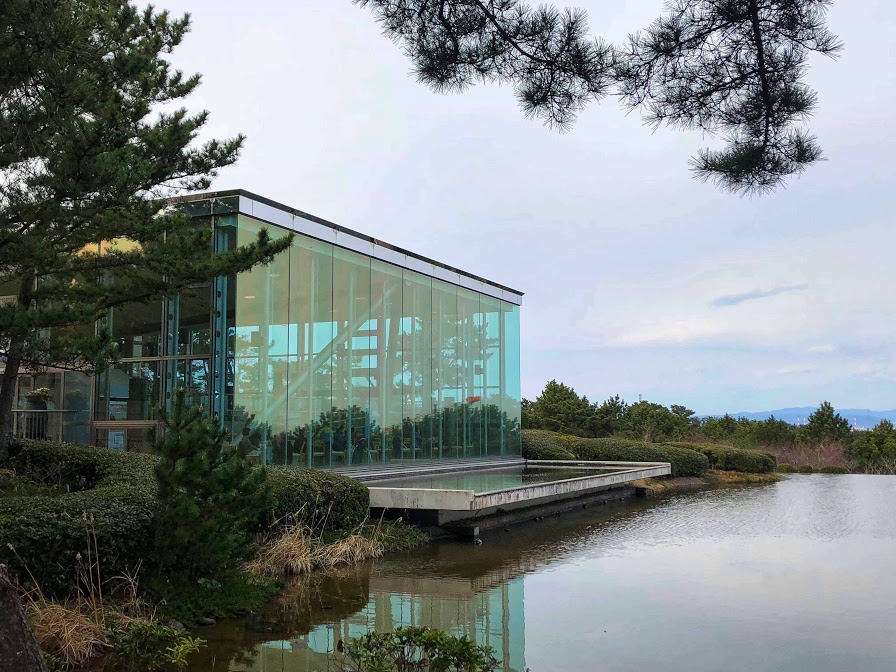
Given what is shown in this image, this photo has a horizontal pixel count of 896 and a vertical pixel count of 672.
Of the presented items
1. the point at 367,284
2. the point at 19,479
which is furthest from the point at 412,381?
the point at 19,479

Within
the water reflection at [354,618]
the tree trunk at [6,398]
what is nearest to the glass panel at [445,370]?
the tree trunk at [6,398]

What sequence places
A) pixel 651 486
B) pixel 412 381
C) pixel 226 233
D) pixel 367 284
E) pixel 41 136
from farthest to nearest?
pixel 651 486 → pixel 412 381 → pixel 367 284 → pixel 226 233 → pixel 41 136

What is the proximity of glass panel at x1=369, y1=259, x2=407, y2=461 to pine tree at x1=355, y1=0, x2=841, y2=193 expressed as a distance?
10.5 meters

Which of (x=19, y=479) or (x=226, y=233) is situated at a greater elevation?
(x=226, y=233)

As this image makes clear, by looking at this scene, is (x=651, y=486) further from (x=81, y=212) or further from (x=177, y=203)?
(x=81, y=212)

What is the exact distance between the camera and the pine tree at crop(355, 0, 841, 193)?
466 cm

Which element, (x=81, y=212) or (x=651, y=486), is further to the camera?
(x=651, y=486)

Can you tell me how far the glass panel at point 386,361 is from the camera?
50.3 feet

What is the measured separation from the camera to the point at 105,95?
26.7 feet

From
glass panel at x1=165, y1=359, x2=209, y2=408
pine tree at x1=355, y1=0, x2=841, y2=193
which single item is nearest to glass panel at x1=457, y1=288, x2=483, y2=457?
glass panel at x1=165, y1=359, x2=209, y2=408

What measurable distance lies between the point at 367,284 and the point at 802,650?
1098cm

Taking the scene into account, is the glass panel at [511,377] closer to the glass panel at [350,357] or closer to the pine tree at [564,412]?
the pine tree at [564,412]

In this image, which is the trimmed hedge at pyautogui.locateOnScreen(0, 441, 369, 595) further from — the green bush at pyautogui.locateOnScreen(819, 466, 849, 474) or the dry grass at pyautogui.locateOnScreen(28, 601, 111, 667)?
the green bush at pyautogui.locateOnScreen(819, 466, 849, 474)

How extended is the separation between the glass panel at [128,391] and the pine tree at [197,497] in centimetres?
672
